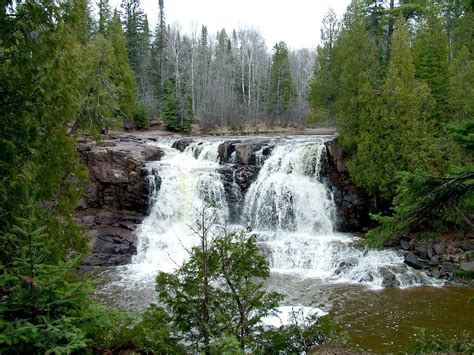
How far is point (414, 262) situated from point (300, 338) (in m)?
10.8

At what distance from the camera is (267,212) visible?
18.8m

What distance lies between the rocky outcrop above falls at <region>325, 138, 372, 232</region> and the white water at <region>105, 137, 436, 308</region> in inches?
17.9

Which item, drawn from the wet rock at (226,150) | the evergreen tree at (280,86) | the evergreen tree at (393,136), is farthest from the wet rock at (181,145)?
the evergreen tree at (280,86)

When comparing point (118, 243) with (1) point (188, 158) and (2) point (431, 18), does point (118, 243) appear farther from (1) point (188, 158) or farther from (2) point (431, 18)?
(2) point (431, 18)

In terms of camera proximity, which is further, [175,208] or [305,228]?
[175,208]

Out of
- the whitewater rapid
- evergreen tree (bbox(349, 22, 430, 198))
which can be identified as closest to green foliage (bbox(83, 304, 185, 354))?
the whitewater rapid

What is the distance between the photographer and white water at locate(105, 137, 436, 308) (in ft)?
47.9

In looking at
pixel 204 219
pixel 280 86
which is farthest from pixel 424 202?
pixel 280 86

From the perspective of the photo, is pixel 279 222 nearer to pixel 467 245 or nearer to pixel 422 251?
pixel 422 251

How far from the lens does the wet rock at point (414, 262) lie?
47.4 feet

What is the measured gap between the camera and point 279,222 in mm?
18516

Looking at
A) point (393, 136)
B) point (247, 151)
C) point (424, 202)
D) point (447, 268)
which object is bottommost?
point (447, 268)

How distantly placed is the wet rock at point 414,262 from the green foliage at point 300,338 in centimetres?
1016

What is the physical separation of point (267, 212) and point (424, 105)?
341 inches
